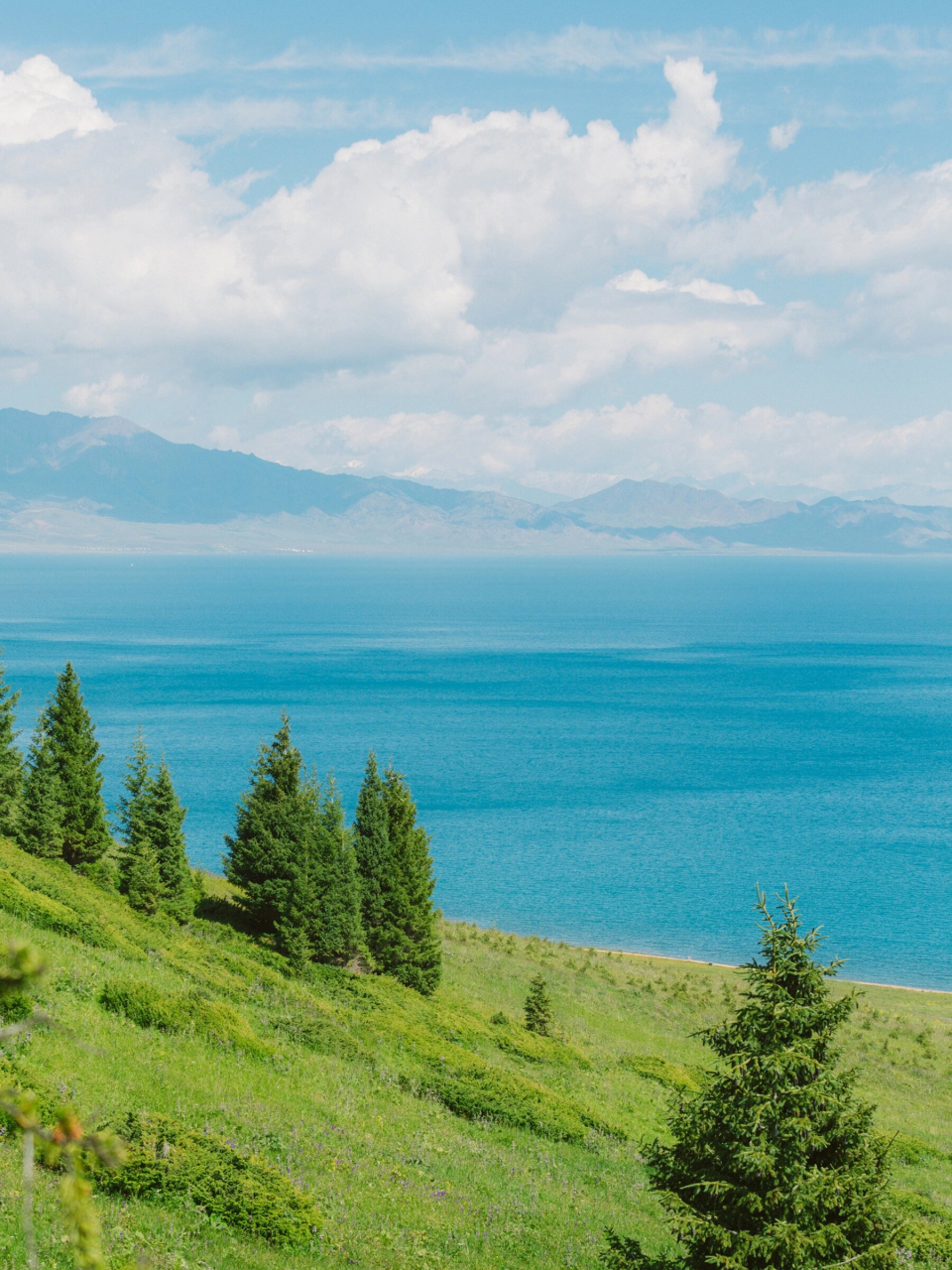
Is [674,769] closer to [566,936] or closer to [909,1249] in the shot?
[566,936]

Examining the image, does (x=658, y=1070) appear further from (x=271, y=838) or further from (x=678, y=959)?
(x=678, y=959)

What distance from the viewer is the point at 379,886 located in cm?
3859

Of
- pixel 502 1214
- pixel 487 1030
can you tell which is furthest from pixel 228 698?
pixel 502 1214

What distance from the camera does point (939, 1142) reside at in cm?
2805

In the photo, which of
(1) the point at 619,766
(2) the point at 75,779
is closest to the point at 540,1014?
(2) the point at 75,779

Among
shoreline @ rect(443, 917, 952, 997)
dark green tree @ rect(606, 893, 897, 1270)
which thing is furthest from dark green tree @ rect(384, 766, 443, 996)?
dark green tree @ rect(606, 893, 897, 1270)

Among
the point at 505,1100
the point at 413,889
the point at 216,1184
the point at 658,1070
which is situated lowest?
the point at 658,1070

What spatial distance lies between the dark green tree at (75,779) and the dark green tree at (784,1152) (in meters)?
31.0

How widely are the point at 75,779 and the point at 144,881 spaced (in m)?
5.59

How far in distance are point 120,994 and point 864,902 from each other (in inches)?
2336

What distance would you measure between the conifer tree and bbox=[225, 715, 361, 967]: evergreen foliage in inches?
146

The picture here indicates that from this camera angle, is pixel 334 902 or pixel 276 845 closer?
pixel 334 902

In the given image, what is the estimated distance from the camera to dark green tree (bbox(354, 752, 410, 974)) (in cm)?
3772

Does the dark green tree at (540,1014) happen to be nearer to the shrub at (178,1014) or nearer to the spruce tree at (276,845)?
the spruce tree at (276,845)
